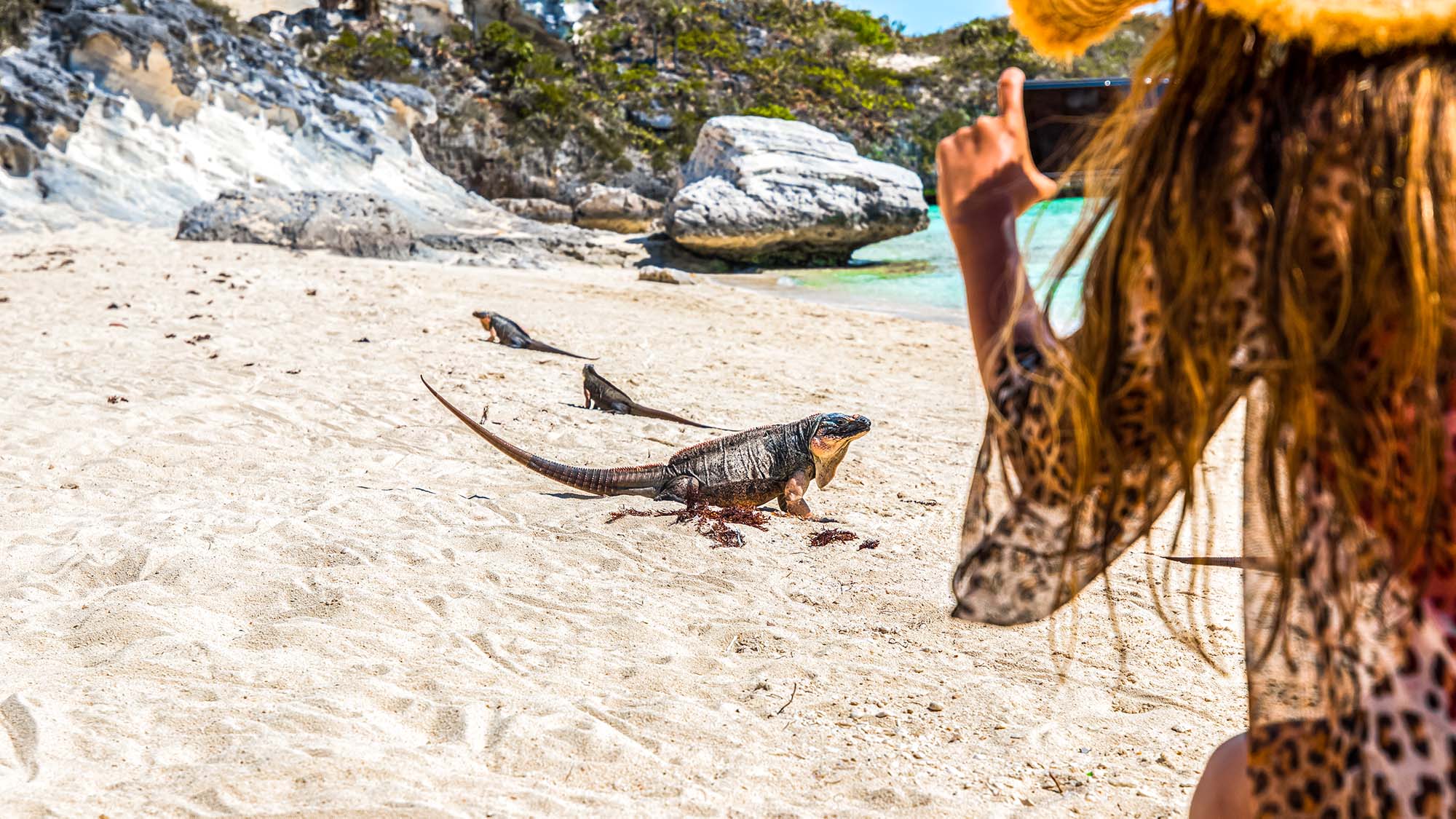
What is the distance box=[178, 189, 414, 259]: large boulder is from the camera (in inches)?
508

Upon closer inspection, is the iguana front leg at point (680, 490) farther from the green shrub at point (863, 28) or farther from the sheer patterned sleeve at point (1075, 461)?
the green shrub at point (863, 28)

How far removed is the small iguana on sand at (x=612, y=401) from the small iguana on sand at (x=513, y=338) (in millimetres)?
1514

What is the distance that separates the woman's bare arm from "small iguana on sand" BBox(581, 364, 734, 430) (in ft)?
16.2

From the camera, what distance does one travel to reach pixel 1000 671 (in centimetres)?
319

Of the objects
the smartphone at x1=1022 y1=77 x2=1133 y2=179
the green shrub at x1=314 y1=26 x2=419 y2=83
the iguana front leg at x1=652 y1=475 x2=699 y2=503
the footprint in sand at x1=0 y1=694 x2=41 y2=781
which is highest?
the green shrub at x1=314 y1=26 x2=419 y2=83

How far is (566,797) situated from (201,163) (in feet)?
53.2

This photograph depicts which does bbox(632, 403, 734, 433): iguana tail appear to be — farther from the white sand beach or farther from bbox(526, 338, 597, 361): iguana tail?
bbox(526, 338, 597, 361): iguana tail

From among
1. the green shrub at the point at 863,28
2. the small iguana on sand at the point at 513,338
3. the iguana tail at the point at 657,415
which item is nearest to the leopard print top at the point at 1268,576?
the iguana tail at the point at 657,415

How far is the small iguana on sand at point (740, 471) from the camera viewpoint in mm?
4758

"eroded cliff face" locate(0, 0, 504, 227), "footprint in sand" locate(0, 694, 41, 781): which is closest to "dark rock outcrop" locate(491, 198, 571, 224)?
"eroded cliff face" locate(0, 0, 504, 227)

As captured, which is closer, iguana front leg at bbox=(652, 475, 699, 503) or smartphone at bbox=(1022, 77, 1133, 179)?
smartphone at bbox=(1022, 77, 1133, 179)

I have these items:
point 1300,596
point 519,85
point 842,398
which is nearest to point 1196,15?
point 1300,596

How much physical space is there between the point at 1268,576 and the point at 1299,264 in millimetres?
427

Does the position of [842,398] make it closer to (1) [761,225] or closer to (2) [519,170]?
(1) [761,225]
